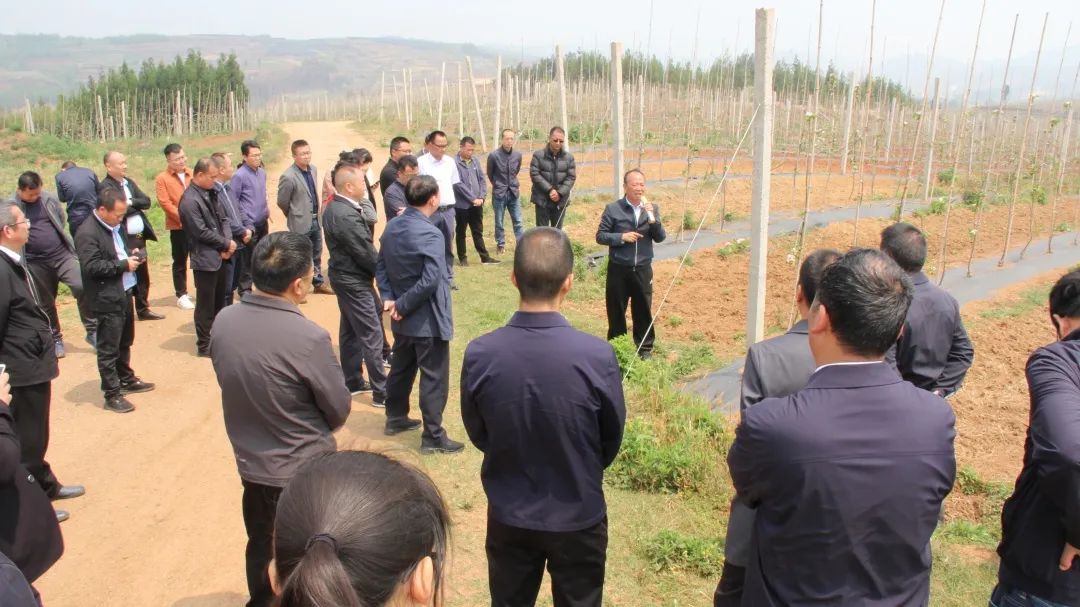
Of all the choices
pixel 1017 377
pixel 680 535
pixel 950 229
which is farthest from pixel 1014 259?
pixel 680 535

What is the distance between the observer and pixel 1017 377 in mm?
6926

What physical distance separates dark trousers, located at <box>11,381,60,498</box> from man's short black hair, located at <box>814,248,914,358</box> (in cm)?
428

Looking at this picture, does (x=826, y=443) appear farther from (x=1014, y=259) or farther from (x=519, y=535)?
(x=1014, y=259)

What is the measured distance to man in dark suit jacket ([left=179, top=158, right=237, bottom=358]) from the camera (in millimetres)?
6648

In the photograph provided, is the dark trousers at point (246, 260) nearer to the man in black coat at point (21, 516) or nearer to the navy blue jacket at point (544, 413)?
the man in black coat at point (21, 516)

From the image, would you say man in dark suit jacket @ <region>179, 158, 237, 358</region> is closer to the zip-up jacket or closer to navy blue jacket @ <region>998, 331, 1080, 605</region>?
the zip-up jacket

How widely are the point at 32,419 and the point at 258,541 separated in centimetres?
Result: 197

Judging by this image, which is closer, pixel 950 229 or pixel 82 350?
pixel 82 350

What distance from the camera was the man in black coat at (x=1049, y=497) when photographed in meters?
2.18

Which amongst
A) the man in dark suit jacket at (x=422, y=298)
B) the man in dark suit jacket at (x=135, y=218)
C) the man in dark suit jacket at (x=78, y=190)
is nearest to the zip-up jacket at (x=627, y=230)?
the man in dark suit jacket at (x=422, y=298)

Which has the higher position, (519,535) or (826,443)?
(826,443)

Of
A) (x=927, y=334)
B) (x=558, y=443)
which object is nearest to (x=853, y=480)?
(x=558, y=443)

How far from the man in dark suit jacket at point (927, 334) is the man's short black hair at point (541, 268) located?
1.98 m

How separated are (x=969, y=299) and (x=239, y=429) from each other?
9.29 metres
